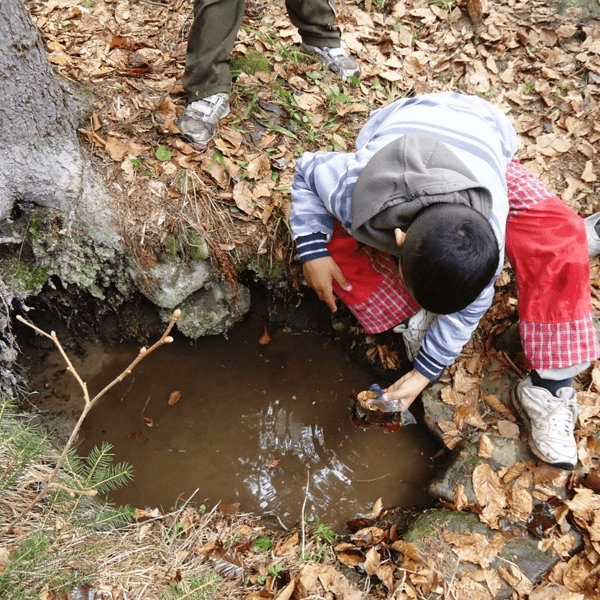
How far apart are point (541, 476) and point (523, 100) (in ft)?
9.46

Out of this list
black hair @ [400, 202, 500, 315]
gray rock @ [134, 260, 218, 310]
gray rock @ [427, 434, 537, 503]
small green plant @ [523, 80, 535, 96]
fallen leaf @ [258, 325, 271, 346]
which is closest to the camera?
black hair @ [400, 202, 500, 315]

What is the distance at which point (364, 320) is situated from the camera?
2.92 metres

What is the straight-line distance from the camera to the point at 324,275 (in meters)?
2.65

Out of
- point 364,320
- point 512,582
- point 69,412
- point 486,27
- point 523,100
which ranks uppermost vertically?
point 486,27

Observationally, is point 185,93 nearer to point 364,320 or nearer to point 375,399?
point 364,320

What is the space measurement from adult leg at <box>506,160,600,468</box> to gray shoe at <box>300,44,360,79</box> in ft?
4.93

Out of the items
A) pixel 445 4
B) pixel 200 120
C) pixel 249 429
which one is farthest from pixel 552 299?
pixel 445 4

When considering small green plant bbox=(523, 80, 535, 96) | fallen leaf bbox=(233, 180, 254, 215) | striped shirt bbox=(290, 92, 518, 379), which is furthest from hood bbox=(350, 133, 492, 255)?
small green plant bbox=(523, 80, 535, 96)

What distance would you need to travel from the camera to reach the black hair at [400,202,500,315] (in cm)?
172

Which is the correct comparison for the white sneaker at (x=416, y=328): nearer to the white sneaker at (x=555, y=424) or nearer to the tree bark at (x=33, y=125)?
the white sneaker at (x=555, y=424)

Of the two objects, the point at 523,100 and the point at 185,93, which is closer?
the point at 185,93

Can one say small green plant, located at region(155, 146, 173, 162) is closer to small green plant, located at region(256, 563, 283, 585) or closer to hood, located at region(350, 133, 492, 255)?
hood, located at region(350, 133, 492, 255)

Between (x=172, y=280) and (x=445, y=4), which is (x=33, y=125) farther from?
(x=445, y=4)

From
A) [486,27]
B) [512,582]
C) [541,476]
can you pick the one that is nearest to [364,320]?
[541,476]
